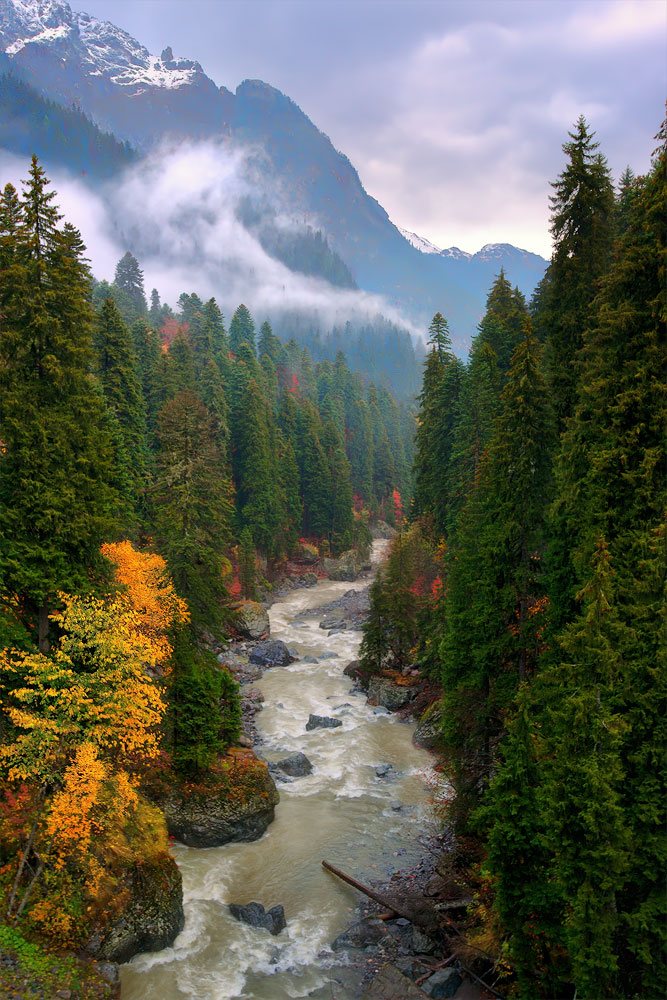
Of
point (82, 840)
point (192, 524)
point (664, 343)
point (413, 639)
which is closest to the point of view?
point (664, 343)

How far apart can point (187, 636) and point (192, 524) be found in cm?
505

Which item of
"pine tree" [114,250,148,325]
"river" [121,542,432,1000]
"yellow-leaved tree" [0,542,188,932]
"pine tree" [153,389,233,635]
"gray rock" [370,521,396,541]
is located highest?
"pine tree" [114,250,148,325]

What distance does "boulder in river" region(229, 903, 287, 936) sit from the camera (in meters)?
18.0

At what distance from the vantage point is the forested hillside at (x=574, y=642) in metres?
11.0

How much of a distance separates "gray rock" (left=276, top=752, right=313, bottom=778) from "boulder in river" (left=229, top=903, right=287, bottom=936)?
863 cm

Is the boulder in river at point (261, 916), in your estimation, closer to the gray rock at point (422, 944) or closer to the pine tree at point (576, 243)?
the gray rock at point (422, 944)

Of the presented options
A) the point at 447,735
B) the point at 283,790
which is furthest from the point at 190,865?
the point at 447,735

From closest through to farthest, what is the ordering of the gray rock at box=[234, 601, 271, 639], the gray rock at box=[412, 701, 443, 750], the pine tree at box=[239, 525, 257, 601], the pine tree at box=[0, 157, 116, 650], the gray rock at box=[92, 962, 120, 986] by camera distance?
the gray rock at box=[92, 962, 120, 986] < the pine tree at box=[0, 157, 116, 650] < the gray rock at box=[412, 701, 443, 750] < the gray rock at box=[234, 601, 271, 639] < the pine tree at box=[239, 525, 257, 601]

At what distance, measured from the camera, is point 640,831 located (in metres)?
11.2

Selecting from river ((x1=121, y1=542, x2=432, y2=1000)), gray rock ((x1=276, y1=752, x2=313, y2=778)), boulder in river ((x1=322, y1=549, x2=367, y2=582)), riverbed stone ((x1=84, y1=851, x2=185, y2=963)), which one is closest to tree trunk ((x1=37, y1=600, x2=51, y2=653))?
riverbed stone ((x1=84, y1=851, x2=185, y2=963))

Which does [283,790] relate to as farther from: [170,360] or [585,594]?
[170,360]

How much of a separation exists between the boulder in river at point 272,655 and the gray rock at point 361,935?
80.3 feet

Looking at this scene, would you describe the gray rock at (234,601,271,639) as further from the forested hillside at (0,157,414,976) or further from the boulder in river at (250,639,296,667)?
the forested hillside at (0,157,414,976)

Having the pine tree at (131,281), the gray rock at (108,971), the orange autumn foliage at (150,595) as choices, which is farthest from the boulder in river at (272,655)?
the pine tree at (131,281)
